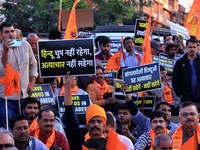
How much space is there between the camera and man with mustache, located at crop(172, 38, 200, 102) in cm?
1285

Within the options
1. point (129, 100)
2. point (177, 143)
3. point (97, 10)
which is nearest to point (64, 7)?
point (97, 10)

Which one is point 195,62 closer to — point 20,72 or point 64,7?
point 20,72

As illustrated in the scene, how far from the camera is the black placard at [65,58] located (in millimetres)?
10594

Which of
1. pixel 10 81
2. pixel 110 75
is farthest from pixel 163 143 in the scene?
pixel 110 75

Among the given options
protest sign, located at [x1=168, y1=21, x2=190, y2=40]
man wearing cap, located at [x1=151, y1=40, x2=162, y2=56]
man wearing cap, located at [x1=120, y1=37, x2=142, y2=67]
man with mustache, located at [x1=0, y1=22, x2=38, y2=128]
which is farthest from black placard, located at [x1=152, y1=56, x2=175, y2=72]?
man with mustache, located at [x1=0, y1=22, x2=38, y2=128]

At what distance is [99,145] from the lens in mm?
8742

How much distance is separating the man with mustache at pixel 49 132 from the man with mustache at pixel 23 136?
1.69ft

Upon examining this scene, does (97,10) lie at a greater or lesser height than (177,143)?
greater

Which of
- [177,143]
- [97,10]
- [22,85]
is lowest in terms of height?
[177,143]

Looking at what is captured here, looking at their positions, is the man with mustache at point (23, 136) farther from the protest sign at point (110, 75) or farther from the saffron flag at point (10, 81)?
the protest sign at point (110, 75)

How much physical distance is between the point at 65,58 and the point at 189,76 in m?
2.94

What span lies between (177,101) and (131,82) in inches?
66.6

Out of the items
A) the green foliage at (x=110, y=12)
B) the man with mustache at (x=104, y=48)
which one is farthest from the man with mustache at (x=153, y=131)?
the green foliage at (x=110, y=12)

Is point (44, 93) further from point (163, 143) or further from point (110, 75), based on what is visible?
point (163, 143)
